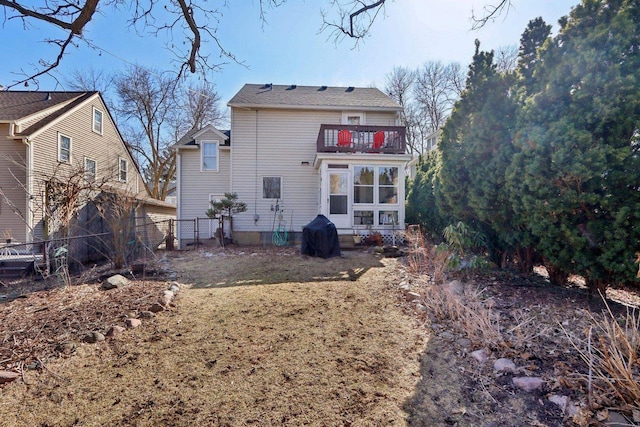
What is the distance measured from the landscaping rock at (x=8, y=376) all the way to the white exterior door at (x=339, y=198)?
8.78m

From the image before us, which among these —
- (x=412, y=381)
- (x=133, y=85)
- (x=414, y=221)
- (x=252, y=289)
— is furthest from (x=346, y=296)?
(x=133, y=85)

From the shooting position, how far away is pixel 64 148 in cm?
1355

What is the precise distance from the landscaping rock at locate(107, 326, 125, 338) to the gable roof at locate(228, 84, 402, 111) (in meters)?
10.6

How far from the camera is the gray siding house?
10.9 meters

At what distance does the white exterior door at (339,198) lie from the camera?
10820 millimetres

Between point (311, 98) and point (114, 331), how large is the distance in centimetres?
1212

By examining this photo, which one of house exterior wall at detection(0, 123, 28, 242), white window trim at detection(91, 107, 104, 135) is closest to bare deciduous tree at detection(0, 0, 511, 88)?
house exterior wall at detection(0, 123, 28, 242)

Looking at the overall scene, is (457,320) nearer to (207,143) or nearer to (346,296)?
(346,296)

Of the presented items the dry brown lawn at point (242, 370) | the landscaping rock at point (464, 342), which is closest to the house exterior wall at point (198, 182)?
the dry brown lawn at point (242, 370)

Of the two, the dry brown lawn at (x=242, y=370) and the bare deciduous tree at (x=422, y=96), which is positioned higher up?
the bare deciduous tree at (x=422, y=96)

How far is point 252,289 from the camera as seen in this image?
5.34 metres

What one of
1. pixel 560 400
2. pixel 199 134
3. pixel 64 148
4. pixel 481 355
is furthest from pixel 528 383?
pixel 64 148

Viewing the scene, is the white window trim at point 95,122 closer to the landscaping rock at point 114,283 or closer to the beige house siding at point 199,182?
the beige house siding at point 199,182

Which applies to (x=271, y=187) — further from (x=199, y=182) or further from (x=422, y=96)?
(x=422, y=96)
